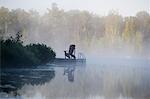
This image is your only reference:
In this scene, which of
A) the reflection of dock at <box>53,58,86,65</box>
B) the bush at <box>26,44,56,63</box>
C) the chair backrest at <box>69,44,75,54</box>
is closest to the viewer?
the bush at <box>26,44,56,63</box>

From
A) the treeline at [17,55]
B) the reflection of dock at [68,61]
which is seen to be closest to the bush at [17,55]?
the treeline at [17,55]

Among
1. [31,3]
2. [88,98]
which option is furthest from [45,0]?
[88,98]

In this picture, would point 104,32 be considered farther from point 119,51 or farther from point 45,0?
point 45,0

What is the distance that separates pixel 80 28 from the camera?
36.0ft

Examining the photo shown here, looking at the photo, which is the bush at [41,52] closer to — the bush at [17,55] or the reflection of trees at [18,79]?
the bush at [17,55]

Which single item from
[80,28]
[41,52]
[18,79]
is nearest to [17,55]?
[18,79]

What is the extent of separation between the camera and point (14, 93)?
458 centimetres

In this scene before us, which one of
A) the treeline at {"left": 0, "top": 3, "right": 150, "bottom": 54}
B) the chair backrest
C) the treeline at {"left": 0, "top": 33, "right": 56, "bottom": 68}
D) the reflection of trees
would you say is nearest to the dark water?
the reflection of trees

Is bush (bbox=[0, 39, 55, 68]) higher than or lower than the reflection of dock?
higher

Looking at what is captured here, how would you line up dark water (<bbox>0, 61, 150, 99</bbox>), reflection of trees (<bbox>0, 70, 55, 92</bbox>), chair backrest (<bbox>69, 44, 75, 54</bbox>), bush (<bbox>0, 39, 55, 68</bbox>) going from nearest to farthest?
1. dark water (<bbox>0, 61, 150, 99</bbox>)
2. reflection of trees (<bbox>0, 70, 55, 92</bbox>)
3. bush (<bbox>0, 39, 55, 68</bbox>)
4. chair backrest (<bbox>69, 44, 75, 54</bbox>)

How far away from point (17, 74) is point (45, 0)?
3779 millimetres

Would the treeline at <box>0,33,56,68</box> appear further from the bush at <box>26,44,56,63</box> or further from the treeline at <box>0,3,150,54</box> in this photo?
the treeline at <box>0,3,150,54</box>

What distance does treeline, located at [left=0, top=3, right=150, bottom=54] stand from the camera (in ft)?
31.4

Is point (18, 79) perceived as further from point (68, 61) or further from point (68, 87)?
point (68, 61)
